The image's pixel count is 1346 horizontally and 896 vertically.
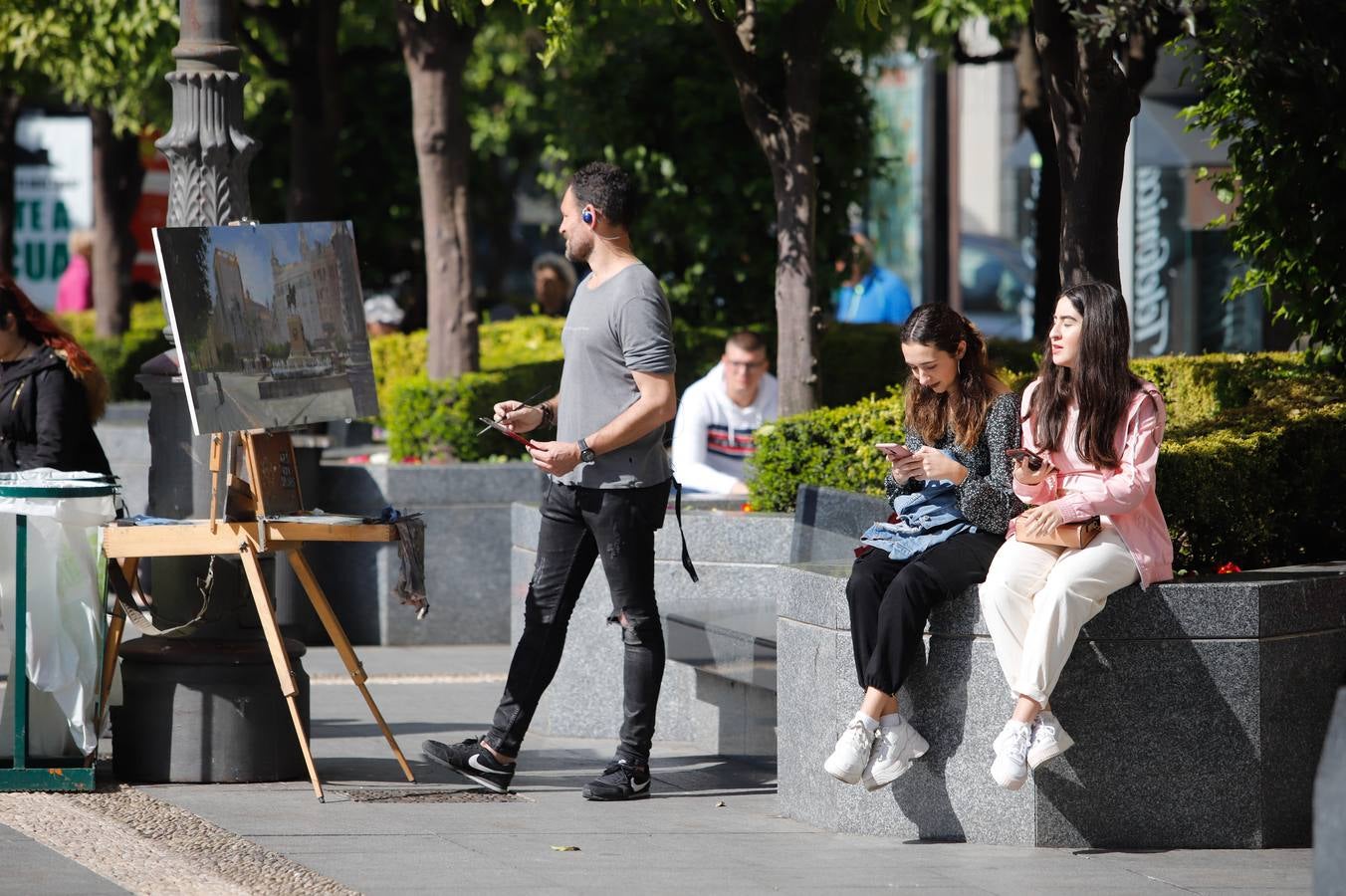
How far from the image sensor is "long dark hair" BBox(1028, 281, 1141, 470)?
559 centimetres

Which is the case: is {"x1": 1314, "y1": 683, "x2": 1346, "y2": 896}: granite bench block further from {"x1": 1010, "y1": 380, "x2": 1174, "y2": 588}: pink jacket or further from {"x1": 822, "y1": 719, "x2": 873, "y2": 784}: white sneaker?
{"x1": 822, "y1": 719, "x2": 873, "y2": 784}: white sneaker

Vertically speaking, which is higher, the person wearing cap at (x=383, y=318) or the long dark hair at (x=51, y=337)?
the person wearing cap at (x=383, y=318)

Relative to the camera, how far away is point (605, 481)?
20.7ft

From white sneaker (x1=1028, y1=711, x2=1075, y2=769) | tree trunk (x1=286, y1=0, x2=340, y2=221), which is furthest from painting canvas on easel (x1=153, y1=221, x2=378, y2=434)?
tree trunk (x1=286, y1=0, x2=340, y2=221)

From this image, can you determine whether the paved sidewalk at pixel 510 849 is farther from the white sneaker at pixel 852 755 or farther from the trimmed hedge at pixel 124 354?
the trimmed hedge at pixel 124 354

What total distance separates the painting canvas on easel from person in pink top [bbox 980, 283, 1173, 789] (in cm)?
234

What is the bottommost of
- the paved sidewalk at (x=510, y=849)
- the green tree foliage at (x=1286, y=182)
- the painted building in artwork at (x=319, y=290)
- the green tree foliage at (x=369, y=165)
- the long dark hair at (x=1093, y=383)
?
the paved sidewalk at (x=510, y=849)

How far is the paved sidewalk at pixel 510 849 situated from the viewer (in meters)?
5.26

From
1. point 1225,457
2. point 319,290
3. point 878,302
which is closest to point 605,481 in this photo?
point 319,290

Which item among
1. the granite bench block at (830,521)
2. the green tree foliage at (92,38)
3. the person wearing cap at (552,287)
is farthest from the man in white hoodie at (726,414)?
the person wearing cap at (552,287)

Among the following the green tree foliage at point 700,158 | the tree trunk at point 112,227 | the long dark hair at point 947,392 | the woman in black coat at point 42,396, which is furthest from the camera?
the tree trunk at point 112,227

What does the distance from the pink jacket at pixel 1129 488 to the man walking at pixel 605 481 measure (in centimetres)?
127

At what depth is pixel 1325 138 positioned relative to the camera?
710cm

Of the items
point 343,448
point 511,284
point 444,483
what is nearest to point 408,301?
point 343,448
